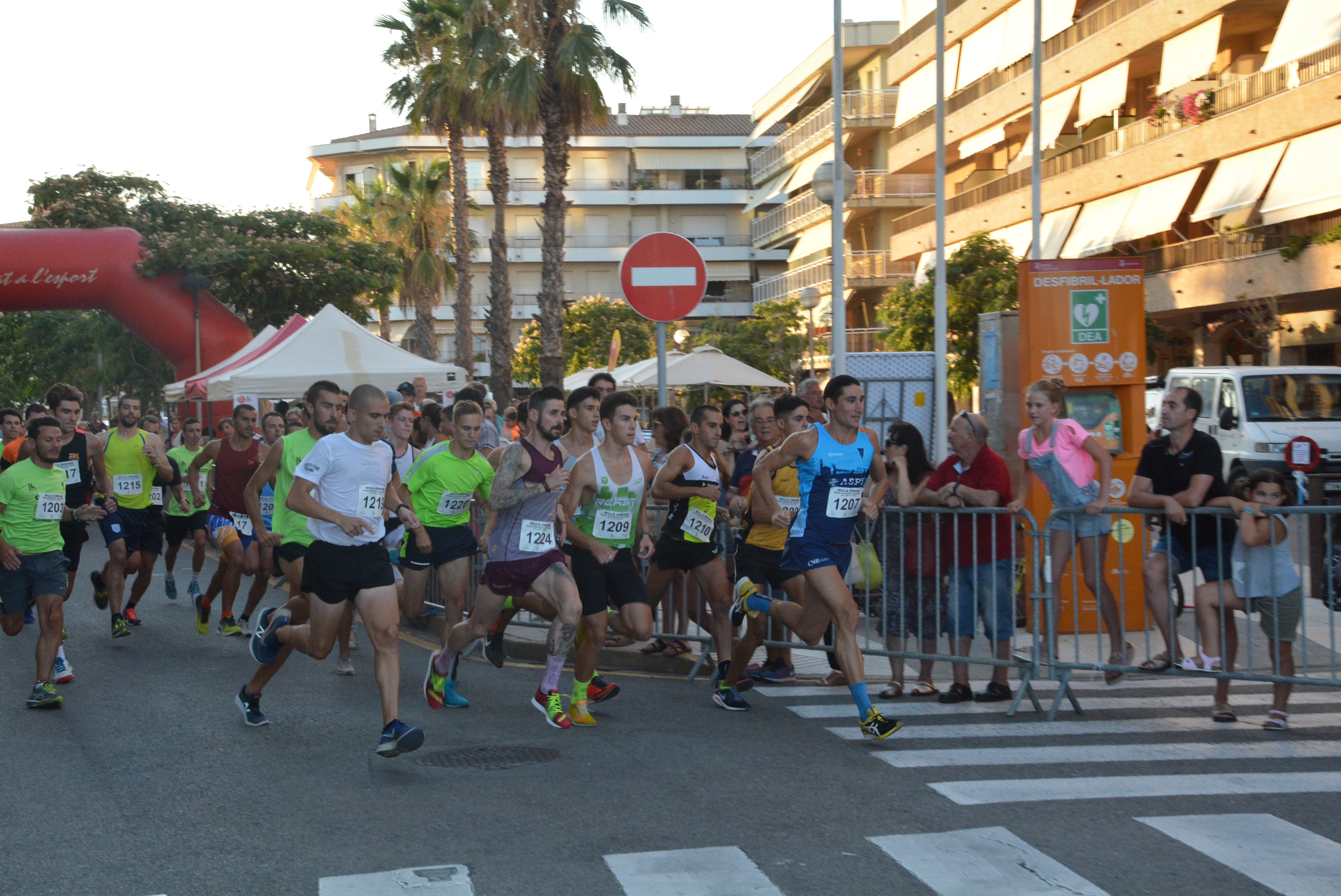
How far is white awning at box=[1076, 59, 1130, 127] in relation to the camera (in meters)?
33.2

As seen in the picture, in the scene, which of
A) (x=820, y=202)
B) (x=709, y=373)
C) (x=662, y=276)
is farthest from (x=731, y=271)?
(x=662, y=276)

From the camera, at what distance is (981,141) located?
4144 cm

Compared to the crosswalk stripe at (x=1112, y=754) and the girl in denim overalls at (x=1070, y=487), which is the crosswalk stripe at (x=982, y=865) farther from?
the girl in denim overalls at (x=1070, y=487)

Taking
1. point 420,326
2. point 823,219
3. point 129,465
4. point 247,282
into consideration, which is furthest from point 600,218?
point 129,465

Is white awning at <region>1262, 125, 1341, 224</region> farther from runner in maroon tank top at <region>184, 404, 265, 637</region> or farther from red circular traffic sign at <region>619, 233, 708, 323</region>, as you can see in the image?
runner in maroon tank top at <region>184, 404, 265, 637</region>

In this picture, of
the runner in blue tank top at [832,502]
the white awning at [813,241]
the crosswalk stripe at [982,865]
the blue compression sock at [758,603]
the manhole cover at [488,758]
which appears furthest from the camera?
the white awning at [813,241]

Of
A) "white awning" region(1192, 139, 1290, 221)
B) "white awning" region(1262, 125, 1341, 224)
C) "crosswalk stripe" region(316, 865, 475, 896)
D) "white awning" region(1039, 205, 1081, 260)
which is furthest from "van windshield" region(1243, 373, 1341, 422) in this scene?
"crosswalk stripe" region(316, 865, 475, 896)

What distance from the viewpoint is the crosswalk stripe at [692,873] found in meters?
4.74

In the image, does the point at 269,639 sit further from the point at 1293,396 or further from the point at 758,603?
the point at 1293,396

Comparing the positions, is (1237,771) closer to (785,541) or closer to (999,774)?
(999,774)

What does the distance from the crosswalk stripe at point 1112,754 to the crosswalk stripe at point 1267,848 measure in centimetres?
110

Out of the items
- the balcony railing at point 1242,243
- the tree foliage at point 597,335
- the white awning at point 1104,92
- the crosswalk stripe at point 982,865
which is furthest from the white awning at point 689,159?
the crosswalk stripe at point 982,865

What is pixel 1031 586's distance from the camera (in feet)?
26.9

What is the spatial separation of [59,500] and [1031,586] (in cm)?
588
